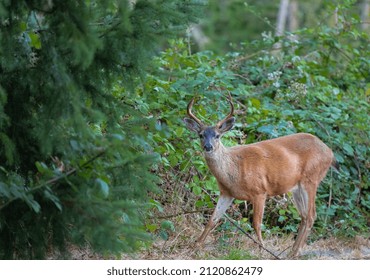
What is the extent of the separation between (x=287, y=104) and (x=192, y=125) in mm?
2452

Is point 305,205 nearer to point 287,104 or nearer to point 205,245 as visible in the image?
point 205,245

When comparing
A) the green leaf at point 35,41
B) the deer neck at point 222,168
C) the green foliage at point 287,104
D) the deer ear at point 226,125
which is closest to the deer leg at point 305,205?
the green foliage at point 287,104

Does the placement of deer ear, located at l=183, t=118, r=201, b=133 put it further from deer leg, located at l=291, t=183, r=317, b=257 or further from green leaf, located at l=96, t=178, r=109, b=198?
green leaf, located at l=96, t=178, r=109, b=198

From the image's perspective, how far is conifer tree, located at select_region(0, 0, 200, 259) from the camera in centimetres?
530

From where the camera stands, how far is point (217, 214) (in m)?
8.14

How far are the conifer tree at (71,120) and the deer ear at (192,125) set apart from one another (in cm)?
213

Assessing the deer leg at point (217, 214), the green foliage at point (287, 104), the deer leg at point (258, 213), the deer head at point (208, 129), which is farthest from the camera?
the green foliage at point (287, 104)

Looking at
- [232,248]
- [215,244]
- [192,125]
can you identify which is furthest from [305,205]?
[192,125]

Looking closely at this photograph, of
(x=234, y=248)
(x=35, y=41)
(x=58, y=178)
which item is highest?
(x=35, y=41)

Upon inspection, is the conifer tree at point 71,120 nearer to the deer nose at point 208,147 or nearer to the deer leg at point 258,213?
the deer nose at point 208,147

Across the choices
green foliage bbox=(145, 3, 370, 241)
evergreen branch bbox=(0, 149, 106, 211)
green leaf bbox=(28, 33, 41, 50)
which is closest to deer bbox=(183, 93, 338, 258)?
green foliage bbox=(145, 3, 370, 241)

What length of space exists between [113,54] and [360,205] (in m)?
5.05

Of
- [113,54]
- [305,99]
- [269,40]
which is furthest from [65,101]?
[269,40]

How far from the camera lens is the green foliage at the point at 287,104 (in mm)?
9133
